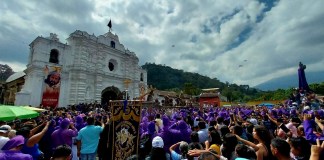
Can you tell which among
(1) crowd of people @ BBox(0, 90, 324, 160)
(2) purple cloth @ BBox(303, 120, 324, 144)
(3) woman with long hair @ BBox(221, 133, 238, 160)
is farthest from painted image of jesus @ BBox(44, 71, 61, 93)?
(2) purple cloth @ BBox(303, 120, 324, 144)

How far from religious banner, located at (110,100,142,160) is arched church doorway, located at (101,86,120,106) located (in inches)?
1037

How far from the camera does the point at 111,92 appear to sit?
32.2 metres

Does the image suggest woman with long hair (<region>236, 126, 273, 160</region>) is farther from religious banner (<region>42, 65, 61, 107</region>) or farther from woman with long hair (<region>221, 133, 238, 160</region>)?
religious banner (<region>42, 65, 61, 107</region>)

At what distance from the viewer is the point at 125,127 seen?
4832mm

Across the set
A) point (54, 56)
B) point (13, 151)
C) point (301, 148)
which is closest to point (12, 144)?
point (13, 151)

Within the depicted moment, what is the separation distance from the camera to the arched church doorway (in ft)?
101

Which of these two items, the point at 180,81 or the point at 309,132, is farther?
the point at 180,81

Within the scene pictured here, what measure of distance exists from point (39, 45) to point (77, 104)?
338 inches

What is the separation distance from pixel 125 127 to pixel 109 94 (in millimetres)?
28291

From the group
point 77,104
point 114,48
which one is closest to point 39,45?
point 77,104

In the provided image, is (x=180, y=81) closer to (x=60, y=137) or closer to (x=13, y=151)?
(x=60, y=137)

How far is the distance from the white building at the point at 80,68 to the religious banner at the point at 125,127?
17357 millimetres

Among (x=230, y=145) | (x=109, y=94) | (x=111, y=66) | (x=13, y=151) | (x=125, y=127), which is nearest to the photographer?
(x=13, y=151)

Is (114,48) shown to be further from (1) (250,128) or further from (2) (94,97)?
(1) (250,128)
